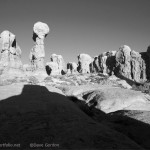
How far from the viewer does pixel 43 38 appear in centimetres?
7581

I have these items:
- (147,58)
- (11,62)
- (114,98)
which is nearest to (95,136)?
(114,98)

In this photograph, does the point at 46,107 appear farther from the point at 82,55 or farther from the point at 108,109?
the point at 82,55

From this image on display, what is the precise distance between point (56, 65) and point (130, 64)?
43569 millimetres

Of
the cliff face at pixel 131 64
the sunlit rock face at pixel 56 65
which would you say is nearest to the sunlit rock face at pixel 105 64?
the cliff face at pixel 131 64

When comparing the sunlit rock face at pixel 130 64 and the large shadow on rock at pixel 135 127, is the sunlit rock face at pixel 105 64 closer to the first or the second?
the sunlit rock face at pixel 130 64

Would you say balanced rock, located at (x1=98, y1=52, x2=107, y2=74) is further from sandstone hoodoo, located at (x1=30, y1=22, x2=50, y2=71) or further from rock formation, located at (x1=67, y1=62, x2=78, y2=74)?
sandstone hoodoo, located at (x1=30, y1=22, x2=50, y2=71)

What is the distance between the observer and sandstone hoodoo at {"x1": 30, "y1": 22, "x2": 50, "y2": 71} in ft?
241

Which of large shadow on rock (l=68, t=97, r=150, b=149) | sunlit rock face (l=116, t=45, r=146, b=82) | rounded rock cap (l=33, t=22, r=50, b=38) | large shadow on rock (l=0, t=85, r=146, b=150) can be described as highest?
rounded rock cap (l=33, t=22, r=50, b=38)

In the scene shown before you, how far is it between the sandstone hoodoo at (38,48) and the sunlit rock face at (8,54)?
6232 mm

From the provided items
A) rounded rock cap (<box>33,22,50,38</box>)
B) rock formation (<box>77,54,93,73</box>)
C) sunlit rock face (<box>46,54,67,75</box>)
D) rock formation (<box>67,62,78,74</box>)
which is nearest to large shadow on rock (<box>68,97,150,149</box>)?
rounded rock cap (<box>33,22,50,38</box>)

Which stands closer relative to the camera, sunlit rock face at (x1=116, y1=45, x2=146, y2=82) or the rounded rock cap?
sunlit rock face at (x1=116, y1=45, x2=146, y2=82)

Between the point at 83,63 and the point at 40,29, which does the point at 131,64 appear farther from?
the point at 83,63

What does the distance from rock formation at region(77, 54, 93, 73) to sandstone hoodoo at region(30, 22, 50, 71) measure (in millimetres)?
38847

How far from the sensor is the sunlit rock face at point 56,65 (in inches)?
4090
